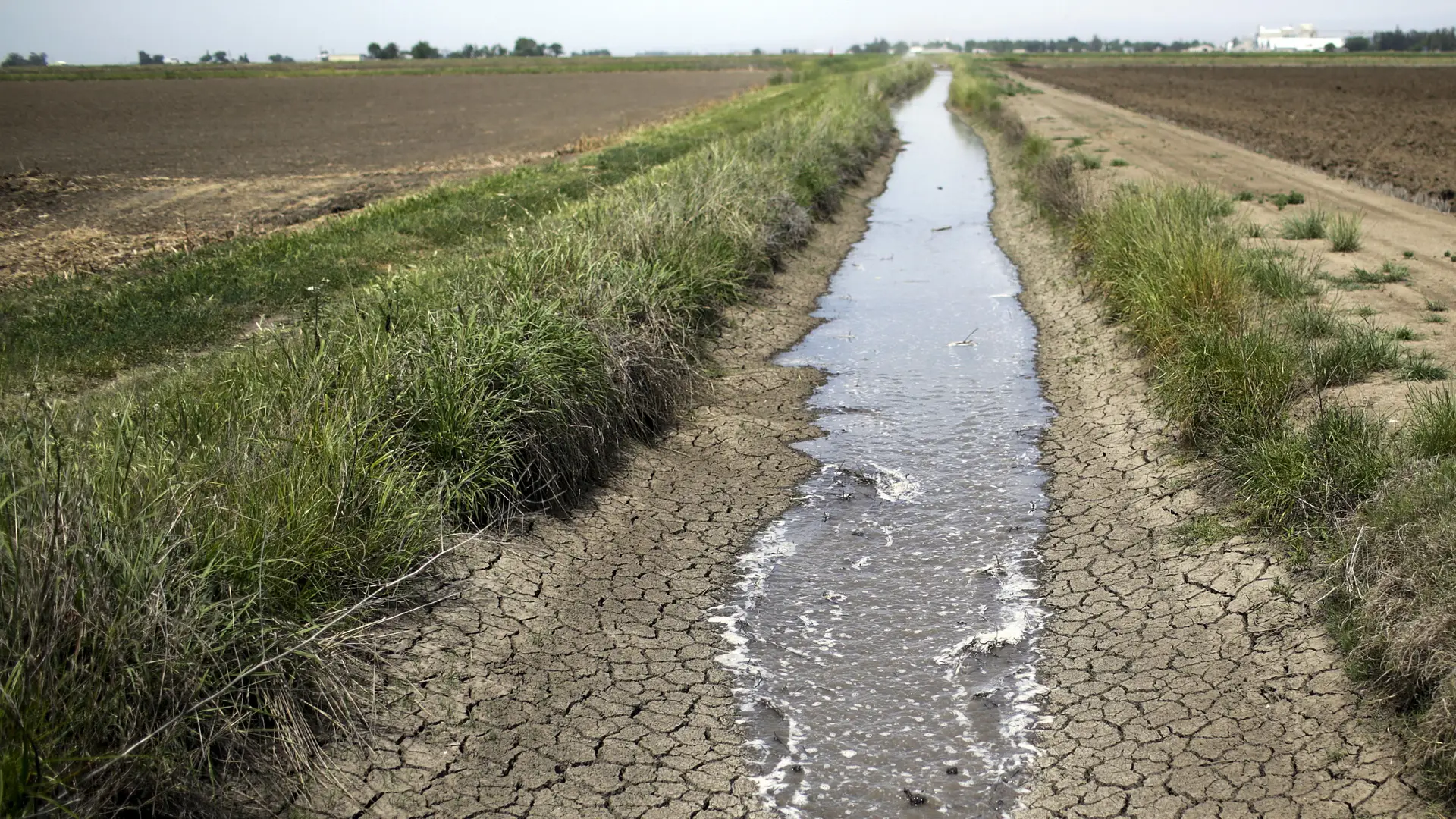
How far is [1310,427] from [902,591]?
7.57ft

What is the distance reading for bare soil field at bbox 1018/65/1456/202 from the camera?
73.5ft

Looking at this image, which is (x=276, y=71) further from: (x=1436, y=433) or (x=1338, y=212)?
(x=1436, y=433)

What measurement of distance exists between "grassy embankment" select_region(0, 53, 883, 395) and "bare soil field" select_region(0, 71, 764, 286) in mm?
1403

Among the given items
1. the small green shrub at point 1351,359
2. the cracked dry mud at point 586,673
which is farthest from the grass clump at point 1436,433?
the cracked dry mud at point 586,673

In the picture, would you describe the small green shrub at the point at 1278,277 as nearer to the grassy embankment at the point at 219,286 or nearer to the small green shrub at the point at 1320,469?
the small green shrub at the point at 1320,469

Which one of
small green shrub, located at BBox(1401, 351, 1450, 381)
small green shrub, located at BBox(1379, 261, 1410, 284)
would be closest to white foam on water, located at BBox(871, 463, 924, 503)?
small green shrub, located at BBox(1401, 351, 1450, 381)

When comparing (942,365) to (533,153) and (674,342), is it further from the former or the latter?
(533,153)

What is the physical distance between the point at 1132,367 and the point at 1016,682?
4.96m

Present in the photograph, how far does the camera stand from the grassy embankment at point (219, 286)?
8711 millimetres

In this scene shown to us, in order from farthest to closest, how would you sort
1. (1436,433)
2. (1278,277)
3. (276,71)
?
(276,71)
(1278,277)
(1436,433)

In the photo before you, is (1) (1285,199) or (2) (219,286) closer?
(2) (219,286)

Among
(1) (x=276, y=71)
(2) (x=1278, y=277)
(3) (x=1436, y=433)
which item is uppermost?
(1) (x=276, y=71)

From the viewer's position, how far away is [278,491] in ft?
15.3

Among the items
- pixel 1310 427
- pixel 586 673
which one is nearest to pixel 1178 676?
pixel 1310 427
